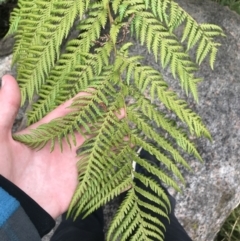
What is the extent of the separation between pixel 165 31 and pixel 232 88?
0.91m

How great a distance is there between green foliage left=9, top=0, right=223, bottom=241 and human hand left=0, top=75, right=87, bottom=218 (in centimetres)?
11

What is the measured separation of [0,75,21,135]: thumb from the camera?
157cm

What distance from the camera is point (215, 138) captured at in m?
2.43

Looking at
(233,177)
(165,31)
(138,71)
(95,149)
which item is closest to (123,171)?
(95,149)

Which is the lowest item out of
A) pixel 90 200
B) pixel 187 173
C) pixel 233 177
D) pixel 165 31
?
pixel 90 200

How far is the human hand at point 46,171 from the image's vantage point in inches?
66.6

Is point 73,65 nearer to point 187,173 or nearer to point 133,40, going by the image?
point 133,40

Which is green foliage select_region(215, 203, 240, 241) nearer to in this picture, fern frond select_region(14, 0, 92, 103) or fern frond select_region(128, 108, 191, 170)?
fern frond select_region(128, 108, 191, 170)

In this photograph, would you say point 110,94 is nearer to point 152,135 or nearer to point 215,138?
point 152,135

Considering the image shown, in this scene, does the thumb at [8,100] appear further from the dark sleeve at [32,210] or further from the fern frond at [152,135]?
the fern frond at [152,135]

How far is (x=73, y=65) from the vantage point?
5.47 ft

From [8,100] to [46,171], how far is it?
0.42m

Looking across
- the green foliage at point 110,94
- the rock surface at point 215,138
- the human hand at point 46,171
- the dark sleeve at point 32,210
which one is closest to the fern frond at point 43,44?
the green foliage at point 110,94

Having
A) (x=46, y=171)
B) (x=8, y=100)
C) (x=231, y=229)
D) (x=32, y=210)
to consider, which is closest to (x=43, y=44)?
(x=8, y=100)
